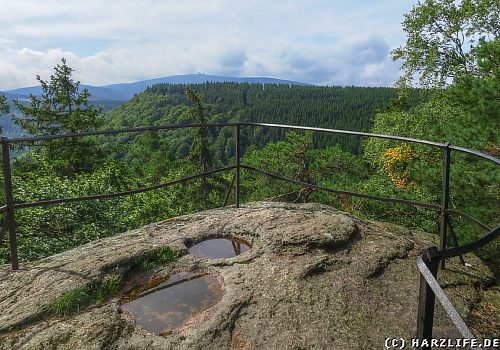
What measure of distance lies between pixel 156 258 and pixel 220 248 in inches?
24.5

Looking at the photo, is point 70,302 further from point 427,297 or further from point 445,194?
point 445,194

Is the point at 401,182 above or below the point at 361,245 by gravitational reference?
below

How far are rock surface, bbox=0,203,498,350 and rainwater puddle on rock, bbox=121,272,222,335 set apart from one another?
9cm

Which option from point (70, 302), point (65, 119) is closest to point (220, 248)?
point (70, 302)

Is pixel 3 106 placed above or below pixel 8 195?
above

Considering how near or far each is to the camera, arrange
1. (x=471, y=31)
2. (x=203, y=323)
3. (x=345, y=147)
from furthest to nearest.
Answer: (x=345, y=147), (x=471, y=31), (x=203, y=323)

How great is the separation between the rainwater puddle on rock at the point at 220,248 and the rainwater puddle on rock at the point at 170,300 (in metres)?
0.39

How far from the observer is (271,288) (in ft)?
9.66

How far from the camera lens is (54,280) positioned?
304 centimetres

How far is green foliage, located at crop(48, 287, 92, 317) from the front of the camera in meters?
2.70

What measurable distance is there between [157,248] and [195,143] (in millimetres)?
22080

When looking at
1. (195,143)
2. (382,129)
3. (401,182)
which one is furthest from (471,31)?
(195,143)

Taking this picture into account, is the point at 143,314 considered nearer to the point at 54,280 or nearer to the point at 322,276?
the point at 54,280

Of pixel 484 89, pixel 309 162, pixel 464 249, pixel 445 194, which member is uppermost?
pixel 484 89
